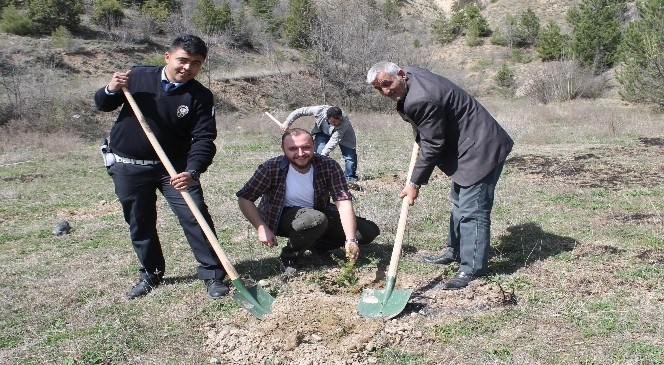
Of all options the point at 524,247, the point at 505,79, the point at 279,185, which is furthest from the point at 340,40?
the point at 279,185

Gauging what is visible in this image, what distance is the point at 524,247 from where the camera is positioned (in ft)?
16.8

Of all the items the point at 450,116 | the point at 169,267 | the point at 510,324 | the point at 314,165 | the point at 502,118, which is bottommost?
the point at 502,118

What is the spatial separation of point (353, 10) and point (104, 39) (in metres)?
13.2

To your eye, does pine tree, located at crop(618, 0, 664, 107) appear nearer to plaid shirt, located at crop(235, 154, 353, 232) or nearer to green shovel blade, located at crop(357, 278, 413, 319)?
plaid shirt, located at crop(235, 154, 353, 232)

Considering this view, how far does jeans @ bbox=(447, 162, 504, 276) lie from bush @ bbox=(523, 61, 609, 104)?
23.5 m

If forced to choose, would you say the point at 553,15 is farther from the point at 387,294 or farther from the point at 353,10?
the point at 387,294

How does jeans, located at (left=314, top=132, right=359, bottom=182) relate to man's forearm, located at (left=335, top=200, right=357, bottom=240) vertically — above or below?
below

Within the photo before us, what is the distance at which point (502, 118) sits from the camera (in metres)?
18.8

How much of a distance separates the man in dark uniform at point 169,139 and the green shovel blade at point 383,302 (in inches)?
42.7

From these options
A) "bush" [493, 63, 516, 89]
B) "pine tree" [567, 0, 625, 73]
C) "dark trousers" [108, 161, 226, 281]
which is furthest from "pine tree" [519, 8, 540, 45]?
"dark trousers" [108, 161, 226, 281]

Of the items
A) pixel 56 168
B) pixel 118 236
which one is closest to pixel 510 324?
pixel 118 236

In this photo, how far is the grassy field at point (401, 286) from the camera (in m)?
3.28

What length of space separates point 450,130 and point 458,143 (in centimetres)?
11

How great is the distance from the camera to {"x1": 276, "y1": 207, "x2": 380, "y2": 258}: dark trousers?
4359mm
